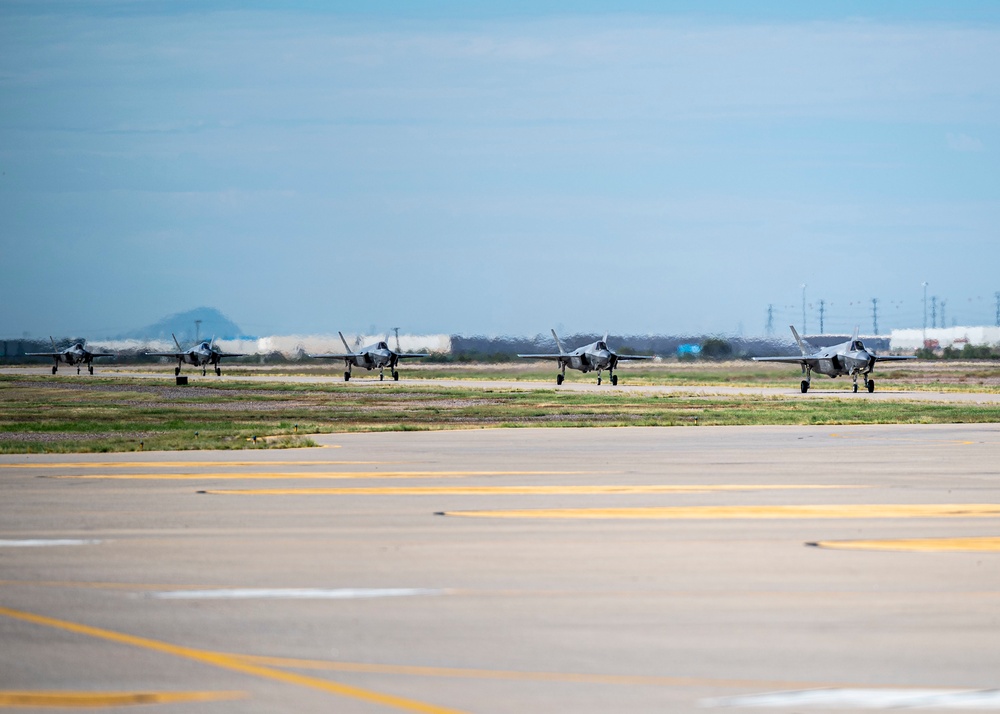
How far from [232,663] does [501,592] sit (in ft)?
8.59

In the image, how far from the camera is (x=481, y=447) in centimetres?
2497

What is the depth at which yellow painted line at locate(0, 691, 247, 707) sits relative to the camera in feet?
20.6

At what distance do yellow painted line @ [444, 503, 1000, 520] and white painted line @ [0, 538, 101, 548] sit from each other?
153 inches

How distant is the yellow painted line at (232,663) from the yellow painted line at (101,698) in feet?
1.29

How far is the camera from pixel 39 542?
1185 centimetres

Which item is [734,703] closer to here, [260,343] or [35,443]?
[35,443]

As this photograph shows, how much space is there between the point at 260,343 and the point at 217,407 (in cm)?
7887

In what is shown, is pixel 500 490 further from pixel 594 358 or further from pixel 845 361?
pixel 594 358

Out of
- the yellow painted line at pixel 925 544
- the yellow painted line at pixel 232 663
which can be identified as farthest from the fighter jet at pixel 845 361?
the yellow painted line at pixel 232 663

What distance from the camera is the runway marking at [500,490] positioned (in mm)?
16219

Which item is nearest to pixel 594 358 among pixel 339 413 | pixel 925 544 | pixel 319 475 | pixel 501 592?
pixel 339 413

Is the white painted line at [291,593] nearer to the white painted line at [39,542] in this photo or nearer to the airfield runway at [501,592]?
the airfield runway at [501,592]

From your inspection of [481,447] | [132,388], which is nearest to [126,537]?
[481,447]

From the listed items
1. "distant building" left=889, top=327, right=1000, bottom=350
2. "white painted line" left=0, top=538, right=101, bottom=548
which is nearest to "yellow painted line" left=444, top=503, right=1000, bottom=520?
"white painted line" left=0, top=538, right=101, bottom=548
